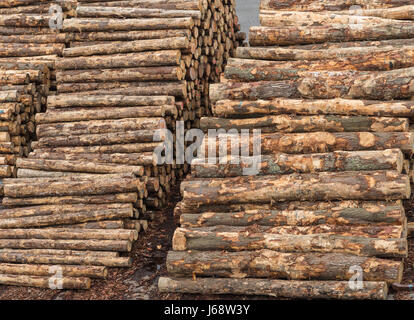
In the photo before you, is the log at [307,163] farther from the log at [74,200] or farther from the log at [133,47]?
the log at [133,47]

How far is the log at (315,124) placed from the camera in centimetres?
967

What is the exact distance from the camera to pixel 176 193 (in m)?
13.1

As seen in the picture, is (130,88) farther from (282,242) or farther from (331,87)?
(282,242)

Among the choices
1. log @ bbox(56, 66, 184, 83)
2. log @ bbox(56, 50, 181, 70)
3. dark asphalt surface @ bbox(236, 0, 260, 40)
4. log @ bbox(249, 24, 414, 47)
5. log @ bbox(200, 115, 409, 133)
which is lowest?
log @ bbox(200, 115, 409, 133)

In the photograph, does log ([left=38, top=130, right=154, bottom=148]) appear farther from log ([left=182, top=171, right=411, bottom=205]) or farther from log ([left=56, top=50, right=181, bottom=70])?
log ([left=182, top=171, right=411, bottom=205])

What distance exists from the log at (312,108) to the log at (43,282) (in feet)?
13.1

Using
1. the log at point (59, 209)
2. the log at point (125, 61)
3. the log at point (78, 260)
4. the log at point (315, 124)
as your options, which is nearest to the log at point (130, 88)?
the log at point (125, 61)

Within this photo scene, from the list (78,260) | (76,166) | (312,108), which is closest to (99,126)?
(76,166)

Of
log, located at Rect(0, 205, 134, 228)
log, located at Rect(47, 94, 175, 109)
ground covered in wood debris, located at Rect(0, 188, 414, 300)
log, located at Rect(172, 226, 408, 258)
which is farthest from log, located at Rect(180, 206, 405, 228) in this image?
log, located at Rect(47, 94, 175, 109)

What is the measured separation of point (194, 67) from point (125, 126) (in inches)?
99.1

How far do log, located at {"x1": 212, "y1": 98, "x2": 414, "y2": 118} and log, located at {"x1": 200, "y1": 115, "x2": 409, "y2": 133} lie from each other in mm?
128

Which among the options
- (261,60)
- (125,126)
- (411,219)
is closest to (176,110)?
(125,126)

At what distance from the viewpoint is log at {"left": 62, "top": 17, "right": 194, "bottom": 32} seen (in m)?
13.0

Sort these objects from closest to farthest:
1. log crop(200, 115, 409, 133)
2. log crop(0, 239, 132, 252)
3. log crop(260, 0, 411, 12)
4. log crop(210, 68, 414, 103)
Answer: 1. log crop(200, 115, 409, 133)
2. log crop(210, 68, 414, 103)
3. log crop(0, 239, 132, 252)
4. log crop(260, 0, 411, 12)
